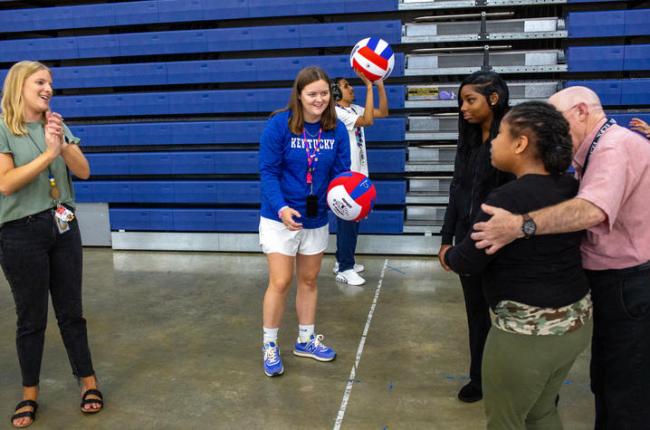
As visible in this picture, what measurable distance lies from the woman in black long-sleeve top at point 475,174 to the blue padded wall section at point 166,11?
126 inches

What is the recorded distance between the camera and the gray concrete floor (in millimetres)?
2643

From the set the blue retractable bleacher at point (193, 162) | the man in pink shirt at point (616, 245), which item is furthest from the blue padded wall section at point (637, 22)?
the man in pink shirt at point (616, 245)

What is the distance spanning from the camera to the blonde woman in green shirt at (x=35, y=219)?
2.38m

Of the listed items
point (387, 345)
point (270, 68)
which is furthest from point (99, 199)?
point (387, 345)

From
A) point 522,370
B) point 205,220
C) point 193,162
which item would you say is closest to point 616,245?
point 522,370

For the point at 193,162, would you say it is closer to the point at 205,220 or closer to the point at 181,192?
the point at 181,192

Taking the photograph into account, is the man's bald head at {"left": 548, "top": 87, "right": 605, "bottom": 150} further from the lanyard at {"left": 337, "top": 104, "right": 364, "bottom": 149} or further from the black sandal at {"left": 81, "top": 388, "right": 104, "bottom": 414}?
the lanyard at {"left": 337, "top": 104, "right": 364, "bottom": 149}

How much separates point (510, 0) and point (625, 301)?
3936 mm

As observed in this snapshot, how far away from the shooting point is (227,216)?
568 centimetres

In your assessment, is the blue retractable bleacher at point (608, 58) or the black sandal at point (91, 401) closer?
the black sandal at point (91, 401)

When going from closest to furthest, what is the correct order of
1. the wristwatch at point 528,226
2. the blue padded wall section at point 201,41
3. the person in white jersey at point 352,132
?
the wristwatch at point 528,226, the person in white jersey at point 352,132, the blue padded wall section at point 201,41

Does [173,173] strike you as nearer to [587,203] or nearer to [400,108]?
[400,108]

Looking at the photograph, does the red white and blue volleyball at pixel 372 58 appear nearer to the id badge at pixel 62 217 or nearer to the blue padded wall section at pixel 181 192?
the blue padded wall section at pixel 181 192

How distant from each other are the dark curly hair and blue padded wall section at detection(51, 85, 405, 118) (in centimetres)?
382
